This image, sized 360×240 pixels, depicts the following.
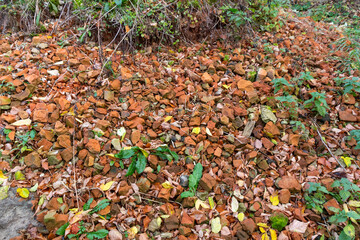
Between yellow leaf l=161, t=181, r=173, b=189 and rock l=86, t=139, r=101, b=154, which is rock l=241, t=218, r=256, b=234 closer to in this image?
yellow leaf l=161, t=181, r=173, b=189

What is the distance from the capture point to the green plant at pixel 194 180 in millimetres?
1582

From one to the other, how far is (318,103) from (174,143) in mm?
1180

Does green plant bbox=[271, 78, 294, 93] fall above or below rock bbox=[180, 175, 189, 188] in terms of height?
above

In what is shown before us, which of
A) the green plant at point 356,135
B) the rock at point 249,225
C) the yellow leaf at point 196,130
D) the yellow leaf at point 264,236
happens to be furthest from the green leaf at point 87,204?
the green plant at point 356,135

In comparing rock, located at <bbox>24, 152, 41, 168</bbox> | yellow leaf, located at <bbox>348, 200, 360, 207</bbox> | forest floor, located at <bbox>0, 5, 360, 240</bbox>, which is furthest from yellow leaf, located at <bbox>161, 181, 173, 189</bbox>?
yellow leaf, located at <bbox>348, 200, 360, 207</bbox>

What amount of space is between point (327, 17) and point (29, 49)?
4.89 m

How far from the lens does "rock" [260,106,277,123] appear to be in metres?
1.96

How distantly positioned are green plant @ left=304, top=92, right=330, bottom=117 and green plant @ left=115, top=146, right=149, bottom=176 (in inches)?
53.9

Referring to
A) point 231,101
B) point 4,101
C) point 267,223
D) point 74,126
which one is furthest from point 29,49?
→ point 267,223

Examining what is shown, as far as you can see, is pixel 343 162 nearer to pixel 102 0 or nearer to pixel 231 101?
pixel 231 101

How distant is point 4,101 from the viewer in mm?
1887

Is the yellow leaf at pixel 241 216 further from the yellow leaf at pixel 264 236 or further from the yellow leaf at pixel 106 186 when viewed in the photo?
the yellow leaf at pixel 106 186

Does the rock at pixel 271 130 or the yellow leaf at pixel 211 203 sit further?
the rock at pixel 271 130

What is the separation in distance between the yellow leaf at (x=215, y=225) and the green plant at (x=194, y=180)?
201mm
